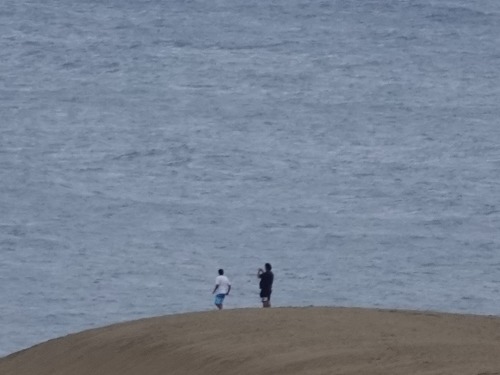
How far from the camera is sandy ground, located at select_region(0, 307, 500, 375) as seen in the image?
56.0ft

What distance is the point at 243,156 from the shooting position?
182 ft

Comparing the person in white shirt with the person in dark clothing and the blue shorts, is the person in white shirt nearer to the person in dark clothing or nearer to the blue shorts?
the blue shorts

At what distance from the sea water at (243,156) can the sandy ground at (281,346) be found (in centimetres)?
1076

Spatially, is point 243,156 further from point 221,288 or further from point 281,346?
point 281,346

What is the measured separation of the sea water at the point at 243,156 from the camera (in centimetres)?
3853

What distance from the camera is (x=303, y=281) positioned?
38.8 m

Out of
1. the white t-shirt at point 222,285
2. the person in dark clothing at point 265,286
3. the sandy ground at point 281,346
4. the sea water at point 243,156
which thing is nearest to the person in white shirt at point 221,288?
the white t-shirt at point 222,285

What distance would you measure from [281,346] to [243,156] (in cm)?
3712

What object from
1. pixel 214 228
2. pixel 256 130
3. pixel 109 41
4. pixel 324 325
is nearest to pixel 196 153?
pixel 256 130

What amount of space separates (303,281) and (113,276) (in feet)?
15.1

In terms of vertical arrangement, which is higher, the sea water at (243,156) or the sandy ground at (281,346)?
the sea water at (243,156)

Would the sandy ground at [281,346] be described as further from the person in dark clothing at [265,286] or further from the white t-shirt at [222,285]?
the person in dark clothing at [265,286]

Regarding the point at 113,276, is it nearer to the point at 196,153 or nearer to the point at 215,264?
the point at 215,264

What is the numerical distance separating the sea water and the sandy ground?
10.8 meters
